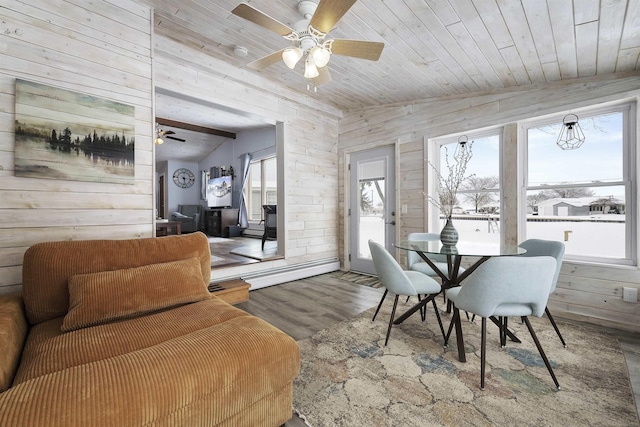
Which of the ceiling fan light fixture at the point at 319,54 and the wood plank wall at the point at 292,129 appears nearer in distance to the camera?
the ceiling fan light fixture at the point at 319,54

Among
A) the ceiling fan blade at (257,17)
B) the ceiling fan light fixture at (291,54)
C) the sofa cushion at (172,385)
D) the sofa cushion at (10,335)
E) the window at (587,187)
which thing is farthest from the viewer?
the window at (587,187)

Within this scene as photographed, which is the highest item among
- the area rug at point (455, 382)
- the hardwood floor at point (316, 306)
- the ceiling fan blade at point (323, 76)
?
the ceiling fan blade at point (323, 76)

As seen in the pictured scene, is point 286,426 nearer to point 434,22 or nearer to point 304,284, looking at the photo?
point 304,284

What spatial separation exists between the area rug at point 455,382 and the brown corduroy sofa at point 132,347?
424 millimetres

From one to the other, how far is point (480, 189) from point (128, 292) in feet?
12.0

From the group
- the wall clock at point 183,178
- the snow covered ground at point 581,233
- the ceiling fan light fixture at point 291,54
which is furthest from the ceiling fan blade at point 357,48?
the wall clock at point 183,178

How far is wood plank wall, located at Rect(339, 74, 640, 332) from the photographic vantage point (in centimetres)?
250

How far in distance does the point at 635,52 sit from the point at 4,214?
4.76 meters

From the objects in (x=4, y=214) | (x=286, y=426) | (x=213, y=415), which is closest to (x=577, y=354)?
(x=286, y=426)

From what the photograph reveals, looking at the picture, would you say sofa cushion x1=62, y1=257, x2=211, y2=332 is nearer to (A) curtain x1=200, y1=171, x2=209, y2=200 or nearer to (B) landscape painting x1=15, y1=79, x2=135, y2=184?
(B) landscape painting x1=15, y1=79, x2=135, y2=184

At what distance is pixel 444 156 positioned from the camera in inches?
148

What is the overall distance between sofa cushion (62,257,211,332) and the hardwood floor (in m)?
1.02

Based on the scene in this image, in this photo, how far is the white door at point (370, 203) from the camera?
4.20 m

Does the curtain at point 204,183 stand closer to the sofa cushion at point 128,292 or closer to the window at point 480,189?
the window at point 480,189
